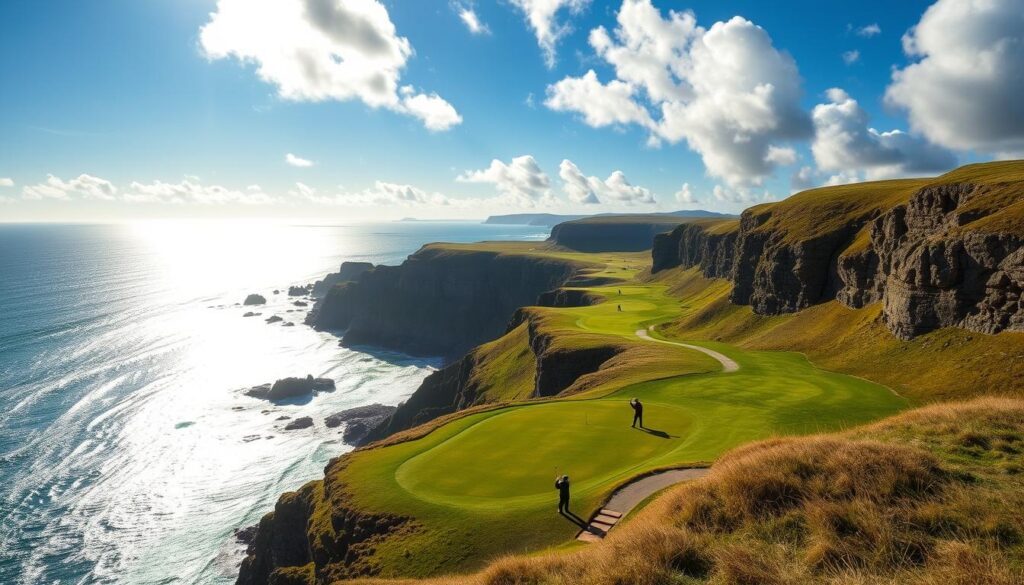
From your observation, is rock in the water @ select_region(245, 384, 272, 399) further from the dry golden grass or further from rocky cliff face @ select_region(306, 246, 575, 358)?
the dry golden grass

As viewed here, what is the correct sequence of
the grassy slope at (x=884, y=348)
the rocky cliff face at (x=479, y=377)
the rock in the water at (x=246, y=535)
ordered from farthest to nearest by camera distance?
the rocky cliff face at (x=479, y=377), the rock in the water at (x=246, y=535), the grassy slope at (x=884, y=348)

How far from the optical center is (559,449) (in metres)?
26.3

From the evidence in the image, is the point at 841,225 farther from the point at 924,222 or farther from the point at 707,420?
the point at 707,420

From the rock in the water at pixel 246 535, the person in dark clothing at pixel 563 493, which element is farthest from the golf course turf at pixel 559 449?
the rock in the water at pixel 246 535

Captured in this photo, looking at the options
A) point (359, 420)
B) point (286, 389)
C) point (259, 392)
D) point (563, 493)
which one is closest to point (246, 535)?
point (359, 420)

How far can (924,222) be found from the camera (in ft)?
154

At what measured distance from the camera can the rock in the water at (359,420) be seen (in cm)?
8000

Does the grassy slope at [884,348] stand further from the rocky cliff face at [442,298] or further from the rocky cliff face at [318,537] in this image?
the rocky cliff face at [442,298]

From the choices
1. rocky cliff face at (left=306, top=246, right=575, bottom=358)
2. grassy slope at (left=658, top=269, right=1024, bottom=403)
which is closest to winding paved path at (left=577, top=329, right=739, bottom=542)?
grassy slope at (left=658, top=269, right=1024, bottom=403)

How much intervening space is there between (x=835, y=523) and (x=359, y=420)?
3326 inches

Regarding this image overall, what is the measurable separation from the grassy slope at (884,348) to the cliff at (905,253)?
4.37 ft

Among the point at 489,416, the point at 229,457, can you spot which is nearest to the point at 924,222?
the point at 489,416

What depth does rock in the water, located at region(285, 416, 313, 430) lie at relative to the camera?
3270 inches

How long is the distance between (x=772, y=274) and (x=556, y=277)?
98.5 meters
